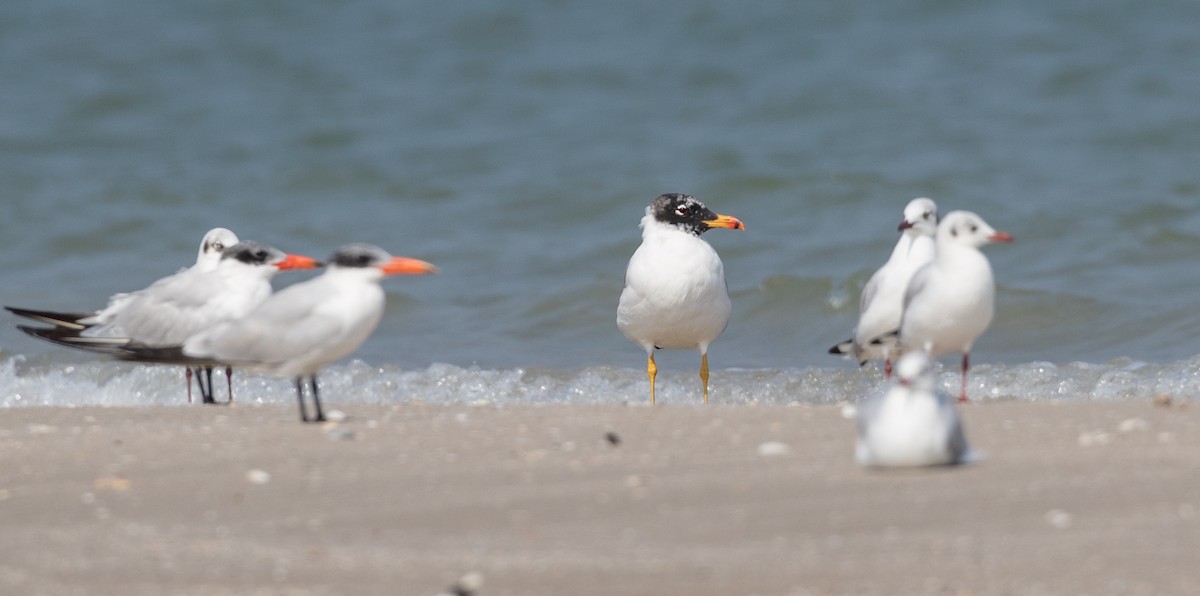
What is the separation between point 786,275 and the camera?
10781 mm

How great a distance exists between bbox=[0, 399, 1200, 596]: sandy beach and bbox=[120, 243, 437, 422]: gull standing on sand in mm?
292

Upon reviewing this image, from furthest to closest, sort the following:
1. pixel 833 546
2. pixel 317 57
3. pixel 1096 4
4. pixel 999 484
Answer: pixel 317 57
pixel 1096 4
pixel 999 484
pixel 833 546

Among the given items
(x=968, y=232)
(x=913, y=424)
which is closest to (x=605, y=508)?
(x=913, y=424)

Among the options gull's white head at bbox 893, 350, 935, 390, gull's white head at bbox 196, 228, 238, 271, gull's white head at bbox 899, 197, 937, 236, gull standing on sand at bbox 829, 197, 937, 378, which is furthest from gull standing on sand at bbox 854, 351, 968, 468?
gull's white head at bbox 196, 228, 238, 271

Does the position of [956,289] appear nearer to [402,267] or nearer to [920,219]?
[920,219]

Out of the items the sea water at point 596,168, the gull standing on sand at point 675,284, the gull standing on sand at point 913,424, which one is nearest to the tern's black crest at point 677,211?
the gull standing on sand at point 675,284

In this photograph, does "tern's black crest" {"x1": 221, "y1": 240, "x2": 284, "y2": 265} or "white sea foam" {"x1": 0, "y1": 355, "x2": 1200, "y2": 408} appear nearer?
"tern's black crest" {"x1": 221, "y1": 240, "x2": 284, "y2": 265}

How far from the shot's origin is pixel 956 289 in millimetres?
5535

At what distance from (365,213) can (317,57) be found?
4688mm

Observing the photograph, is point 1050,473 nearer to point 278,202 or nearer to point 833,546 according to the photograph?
point 833,546

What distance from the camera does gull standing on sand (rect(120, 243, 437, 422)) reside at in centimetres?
519

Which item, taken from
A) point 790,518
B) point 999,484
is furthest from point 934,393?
point 790,518

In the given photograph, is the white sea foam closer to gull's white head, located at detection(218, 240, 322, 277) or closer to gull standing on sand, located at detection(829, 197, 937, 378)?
gull standing on sand, located at detection(829, 197, 937, 378)

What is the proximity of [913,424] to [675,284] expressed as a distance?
2.91 meters
